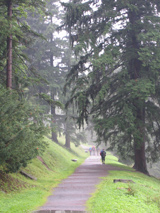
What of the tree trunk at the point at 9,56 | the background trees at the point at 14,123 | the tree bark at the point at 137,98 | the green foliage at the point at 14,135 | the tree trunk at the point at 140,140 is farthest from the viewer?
the tree bark at the point at 137,98

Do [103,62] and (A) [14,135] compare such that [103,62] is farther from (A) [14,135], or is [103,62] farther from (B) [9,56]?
(A) [14,135]

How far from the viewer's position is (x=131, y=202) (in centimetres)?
805

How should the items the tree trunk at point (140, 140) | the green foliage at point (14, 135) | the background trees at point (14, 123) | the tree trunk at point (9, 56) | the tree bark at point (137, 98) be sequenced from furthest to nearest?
the tree bark at point (137, 98) → the tree trunk at point (140, 140) → the tree trunk at point (9, 56) → the background trees at point (14, 123) → the green foliage at point (14, 135)

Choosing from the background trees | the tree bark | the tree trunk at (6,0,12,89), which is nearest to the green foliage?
the background trees

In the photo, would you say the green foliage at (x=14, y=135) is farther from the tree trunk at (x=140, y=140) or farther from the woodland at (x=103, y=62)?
the tree trunk at (x=140, y=140)

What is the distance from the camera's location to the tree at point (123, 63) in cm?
1605

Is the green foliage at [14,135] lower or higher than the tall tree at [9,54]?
lower

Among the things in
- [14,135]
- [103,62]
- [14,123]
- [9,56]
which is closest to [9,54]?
[9,56]

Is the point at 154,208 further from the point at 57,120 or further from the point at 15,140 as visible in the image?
the point at 57,120

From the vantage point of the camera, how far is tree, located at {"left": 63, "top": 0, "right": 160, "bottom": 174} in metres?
16.0

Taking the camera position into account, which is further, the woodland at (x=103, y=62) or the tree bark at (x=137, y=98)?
the tree bark at (x=137, y=98)

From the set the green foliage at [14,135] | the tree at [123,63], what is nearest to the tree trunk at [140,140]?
the tree at [123,63]

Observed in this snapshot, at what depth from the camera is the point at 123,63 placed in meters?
18.4

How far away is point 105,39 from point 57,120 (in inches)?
746
